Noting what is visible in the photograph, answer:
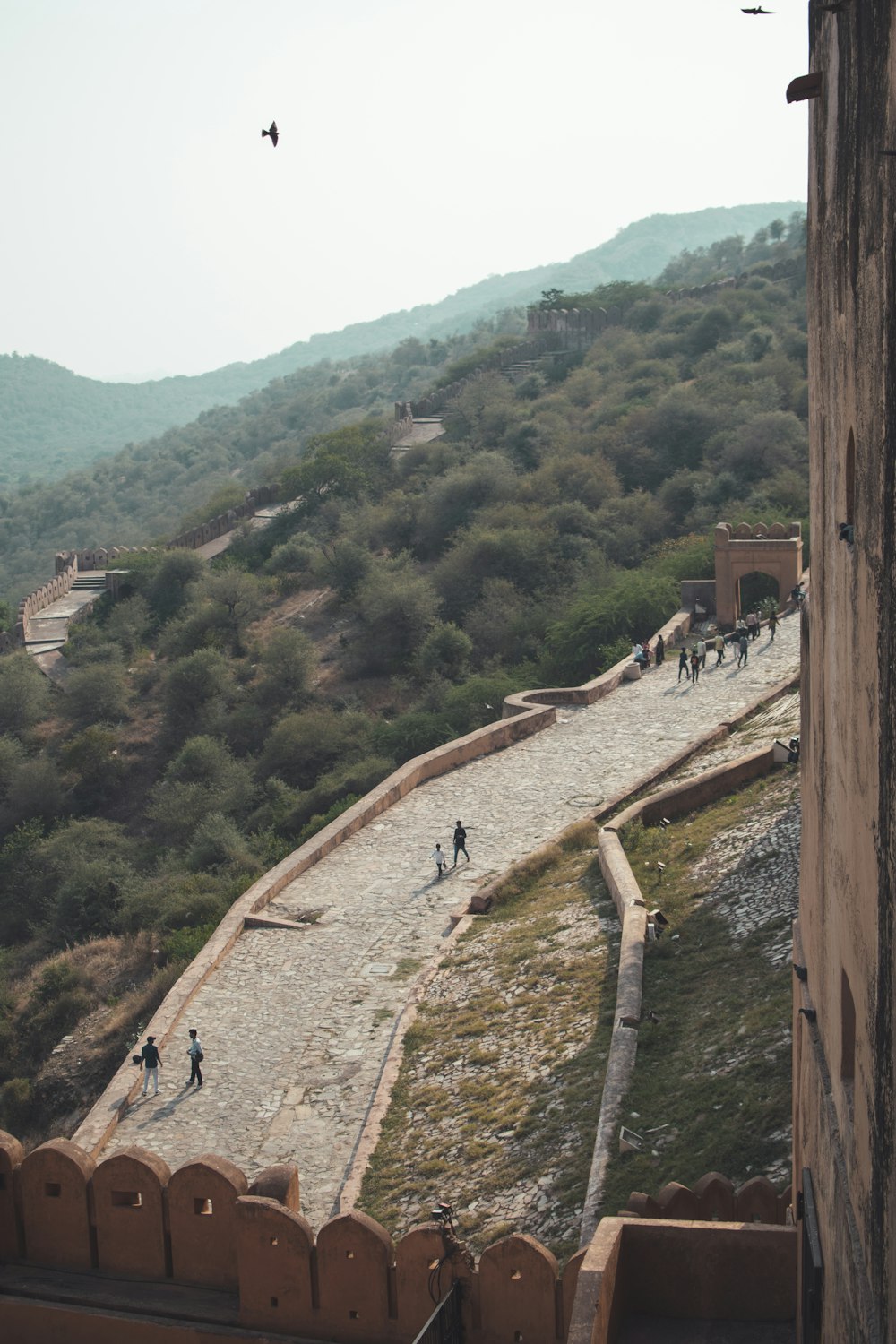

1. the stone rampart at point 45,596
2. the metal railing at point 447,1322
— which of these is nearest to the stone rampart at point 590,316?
the stone rampart at point 45,596

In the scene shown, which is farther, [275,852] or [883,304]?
[275,852]

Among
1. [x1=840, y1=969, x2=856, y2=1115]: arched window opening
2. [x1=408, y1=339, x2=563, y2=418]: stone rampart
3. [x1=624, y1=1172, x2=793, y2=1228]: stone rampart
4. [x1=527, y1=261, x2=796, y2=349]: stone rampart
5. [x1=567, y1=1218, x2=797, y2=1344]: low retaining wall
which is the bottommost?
[x1=624, y1=1172, x2=793, y2=1228]: stone rampart

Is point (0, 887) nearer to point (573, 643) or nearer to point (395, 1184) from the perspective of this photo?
point (573, 643)

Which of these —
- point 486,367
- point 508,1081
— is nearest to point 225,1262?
point 508,1081

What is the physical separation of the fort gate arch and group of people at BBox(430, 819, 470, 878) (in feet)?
37.1

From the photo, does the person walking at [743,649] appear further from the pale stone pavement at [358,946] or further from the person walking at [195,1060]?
the person walking at [195,1060]

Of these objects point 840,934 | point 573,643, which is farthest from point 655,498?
point 840,934

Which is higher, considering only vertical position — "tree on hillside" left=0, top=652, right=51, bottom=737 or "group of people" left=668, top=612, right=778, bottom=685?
"group of people" left=668, top=612, right=778, bottom=685

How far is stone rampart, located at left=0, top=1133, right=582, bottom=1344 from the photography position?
6836 millimetres

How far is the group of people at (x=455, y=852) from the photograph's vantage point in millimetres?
17078

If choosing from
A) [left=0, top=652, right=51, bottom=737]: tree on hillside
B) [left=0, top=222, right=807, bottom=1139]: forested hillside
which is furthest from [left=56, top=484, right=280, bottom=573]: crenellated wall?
[left=0, top=652, right=51, bottom=737]: tree on hillside

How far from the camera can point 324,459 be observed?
161 ft

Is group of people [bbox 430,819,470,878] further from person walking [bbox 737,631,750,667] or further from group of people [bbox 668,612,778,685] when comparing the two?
person walking [bbox 737,631,750,667]

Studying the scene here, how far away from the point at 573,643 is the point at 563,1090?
16986mm
